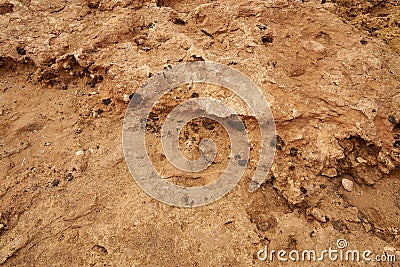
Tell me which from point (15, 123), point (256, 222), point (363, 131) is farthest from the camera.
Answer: point (15, 123)

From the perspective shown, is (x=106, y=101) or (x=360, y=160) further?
(x=106, y=101)

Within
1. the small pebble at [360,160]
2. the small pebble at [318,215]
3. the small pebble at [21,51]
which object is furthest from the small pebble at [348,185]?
the small pebble at [21,51]

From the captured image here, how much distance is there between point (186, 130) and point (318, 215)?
104cm

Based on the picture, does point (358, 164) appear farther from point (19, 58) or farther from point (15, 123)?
point (19, 58)

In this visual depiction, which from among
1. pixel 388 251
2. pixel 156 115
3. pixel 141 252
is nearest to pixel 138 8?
pixel 156 115

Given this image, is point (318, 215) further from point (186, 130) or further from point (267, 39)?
point (267, 39)

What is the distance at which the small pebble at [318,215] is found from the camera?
6.37 ft

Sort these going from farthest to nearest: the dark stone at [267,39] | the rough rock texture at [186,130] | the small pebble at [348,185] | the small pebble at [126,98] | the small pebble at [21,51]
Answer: the small pebble at [21,51] < the dark stone at [267,39] < the small pebble at [126,98] < the small pebble at [348,185] < the rough rock texture at [186,130]

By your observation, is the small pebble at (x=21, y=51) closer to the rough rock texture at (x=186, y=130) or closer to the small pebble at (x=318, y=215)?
the rough rock texture at (x=186, y=130)

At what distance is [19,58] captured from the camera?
8.61 ft

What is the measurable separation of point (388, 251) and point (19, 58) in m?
2.94

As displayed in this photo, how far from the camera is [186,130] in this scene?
2.34m

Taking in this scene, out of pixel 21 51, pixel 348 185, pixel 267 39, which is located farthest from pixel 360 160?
pixel 21 51

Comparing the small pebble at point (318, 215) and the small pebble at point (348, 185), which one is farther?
the small pebble at point (348, 185)
